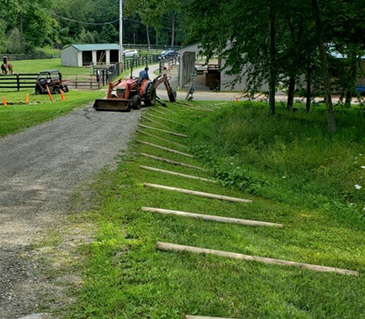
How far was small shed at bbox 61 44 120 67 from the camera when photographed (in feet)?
216

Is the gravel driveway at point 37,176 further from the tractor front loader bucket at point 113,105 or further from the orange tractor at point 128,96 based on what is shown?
the orange tractor at point 128,96

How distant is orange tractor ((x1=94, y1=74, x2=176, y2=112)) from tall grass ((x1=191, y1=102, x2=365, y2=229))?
14.3 ft

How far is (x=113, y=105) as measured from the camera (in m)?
19.5

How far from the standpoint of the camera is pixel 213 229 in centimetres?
649

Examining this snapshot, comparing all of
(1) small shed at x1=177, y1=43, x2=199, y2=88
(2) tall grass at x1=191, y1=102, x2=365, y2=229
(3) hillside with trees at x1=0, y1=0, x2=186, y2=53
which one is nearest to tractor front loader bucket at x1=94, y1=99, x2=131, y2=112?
(2) tall grass at x1=191, y1=102, x2=365, y2=229

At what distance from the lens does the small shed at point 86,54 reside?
65688 millimetres

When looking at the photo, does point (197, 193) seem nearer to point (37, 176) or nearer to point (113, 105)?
point (37, 176)

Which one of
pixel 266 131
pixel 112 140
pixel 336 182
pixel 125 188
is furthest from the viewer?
pixel 266 131

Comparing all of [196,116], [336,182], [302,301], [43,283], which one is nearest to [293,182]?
[336,182]

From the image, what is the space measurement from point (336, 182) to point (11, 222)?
7.11 meters

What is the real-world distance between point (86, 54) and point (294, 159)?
200ft

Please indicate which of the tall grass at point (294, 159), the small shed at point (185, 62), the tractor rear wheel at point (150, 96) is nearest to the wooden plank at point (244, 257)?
the tall grass at point (294, 159)

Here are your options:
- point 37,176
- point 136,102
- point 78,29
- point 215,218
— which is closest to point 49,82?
point 136,102

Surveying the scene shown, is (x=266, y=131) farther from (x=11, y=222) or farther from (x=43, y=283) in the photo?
(x=43, y=283)
